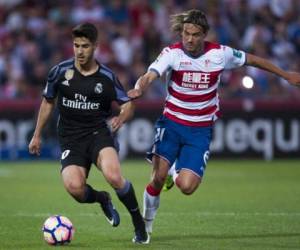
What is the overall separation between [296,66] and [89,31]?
13.0m

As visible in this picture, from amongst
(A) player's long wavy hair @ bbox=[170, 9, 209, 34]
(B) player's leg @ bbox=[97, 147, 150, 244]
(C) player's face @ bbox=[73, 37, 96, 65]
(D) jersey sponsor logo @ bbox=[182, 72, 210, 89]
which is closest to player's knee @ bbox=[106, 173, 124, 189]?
(B) player's leg @ bbox=[97, 147, 150, 244]

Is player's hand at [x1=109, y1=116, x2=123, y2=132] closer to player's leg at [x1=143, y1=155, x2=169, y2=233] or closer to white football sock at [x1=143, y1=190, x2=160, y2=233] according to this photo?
player's leg at [x1=143, y1=155, x2=169, y2=233]

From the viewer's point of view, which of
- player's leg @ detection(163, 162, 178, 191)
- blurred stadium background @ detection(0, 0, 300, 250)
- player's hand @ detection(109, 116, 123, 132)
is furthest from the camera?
blurred stadium background @ detection(0, 0, 300, 250)

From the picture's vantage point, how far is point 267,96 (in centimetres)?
2111

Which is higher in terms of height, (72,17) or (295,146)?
(72,17)

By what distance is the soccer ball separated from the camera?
945cm

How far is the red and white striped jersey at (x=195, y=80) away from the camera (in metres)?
10.3

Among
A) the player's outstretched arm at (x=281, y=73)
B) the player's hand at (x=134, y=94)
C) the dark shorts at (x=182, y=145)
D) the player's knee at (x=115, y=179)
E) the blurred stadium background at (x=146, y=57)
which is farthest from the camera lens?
the blurred stadium background at (x=146, y=57)

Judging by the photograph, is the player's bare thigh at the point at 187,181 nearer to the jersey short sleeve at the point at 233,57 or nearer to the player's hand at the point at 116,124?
the player's hand at the point at 116,124

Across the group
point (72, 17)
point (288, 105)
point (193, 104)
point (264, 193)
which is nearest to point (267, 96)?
point (288, 105)

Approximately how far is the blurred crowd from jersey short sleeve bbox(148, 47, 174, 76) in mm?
10573

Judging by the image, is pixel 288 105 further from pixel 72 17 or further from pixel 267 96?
pixel 72 17

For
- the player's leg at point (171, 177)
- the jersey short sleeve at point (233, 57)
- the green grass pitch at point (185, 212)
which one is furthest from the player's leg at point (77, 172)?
the jersey short sleeve at point (233, 57)

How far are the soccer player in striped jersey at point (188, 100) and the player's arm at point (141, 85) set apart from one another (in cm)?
28
